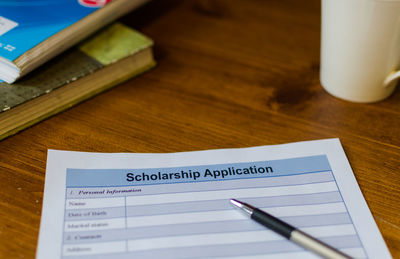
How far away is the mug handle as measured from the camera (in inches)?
24.4

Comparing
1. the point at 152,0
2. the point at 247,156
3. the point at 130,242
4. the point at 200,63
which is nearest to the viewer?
the point at 130,242

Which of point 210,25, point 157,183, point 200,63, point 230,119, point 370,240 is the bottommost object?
point 370,240

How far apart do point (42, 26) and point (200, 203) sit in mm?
344

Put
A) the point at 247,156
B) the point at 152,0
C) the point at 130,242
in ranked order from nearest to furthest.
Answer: the point at 130,242 → the point at 247,156 → the point at 152,0

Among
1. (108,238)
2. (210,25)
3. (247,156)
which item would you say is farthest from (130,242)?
(210,25)

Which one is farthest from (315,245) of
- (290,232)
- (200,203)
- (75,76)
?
(75,76)

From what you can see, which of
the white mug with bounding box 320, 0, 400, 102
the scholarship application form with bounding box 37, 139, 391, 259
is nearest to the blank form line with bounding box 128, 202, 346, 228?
the scholarship application form with bounding box 37, 139, 391, 259

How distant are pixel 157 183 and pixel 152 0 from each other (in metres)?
0.47

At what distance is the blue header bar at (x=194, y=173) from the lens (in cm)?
55

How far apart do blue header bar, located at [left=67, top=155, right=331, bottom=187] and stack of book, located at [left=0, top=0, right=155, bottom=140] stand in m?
0.13

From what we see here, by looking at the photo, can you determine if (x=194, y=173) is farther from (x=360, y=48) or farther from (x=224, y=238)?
(x=360, y=48)

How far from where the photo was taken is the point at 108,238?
0.48 metres

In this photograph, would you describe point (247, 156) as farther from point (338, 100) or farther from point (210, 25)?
point (210, 25)

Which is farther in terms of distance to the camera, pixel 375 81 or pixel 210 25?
pixel 210 25
